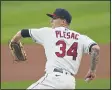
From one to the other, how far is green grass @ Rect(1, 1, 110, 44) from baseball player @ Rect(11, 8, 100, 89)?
31.2 feet

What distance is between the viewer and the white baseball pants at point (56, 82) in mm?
4621

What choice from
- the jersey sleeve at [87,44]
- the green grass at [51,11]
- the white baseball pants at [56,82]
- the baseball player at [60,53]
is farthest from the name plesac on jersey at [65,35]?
the green grass at [51,11]

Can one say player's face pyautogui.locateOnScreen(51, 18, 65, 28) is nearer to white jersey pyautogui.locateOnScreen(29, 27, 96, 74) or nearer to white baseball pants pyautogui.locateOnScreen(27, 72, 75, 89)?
white jersey pyautogui.locateOnScreen(29, 27, 96, 74)

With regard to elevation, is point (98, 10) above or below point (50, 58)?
above

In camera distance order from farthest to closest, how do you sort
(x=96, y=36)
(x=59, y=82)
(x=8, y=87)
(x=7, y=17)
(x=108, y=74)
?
(x=7, y=17) < (x=96, y=36) < (x=108, y=74) < (x=8, y=87) < (x=59, y=82)

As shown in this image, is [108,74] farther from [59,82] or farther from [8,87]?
[59,82]

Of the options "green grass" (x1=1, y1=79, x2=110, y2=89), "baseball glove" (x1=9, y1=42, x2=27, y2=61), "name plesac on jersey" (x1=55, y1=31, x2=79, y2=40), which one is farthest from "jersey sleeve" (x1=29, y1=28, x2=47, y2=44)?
"green grass" (x1=1, y1=79, x2=110, y2=89)

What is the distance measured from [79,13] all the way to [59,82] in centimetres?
1239

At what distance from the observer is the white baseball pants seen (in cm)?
462

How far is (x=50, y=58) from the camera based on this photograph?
4734mm

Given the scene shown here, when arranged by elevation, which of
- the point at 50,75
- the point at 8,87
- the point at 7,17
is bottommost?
the point at 8,87

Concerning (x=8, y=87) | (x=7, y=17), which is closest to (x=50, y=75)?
(x=8, y=87)

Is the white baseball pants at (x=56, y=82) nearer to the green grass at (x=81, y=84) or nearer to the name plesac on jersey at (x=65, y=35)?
the name plesac on jersey at (x=65, y=35)

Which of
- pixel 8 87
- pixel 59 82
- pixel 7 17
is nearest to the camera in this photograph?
pixel 59 82
